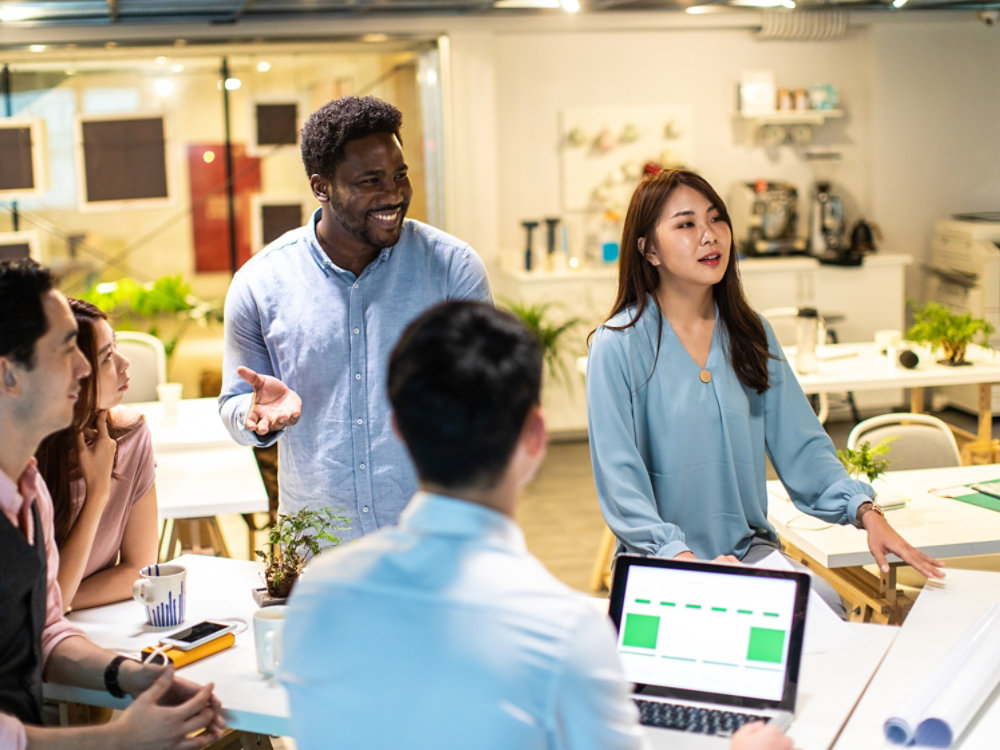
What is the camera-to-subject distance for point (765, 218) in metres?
7.77

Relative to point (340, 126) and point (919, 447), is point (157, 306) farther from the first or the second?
point (340, 126)

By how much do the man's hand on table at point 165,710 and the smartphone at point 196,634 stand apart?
155 mm

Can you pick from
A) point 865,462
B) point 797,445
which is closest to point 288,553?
point 797,445

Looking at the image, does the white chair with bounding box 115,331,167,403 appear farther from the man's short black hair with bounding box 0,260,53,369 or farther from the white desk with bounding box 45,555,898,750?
the man's short black hair with bounding box 0,260,53,369

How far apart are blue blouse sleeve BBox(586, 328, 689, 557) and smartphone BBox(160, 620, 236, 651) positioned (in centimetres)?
81

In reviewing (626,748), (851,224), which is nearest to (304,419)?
(626,748)

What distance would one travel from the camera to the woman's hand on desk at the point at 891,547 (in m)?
2.25

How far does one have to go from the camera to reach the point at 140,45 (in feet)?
22.6

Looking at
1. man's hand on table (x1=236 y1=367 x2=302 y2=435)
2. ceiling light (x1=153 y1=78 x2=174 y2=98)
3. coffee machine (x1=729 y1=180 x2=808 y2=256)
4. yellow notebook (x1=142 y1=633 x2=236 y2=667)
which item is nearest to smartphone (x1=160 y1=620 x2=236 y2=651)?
yellow notebook (x1=142 y1=633 x2=236 y2=667)

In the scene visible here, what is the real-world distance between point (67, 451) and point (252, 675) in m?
0.69

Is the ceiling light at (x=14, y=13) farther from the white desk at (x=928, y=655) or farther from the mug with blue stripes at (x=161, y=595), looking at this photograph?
the white desk at (x=928, y=655)

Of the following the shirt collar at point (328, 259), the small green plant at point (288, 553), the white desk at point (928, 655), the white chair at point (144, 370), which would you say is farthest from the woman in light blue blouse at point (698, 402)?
the white chair at point (144, 370)

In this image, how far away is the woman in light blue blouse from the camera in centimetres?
245

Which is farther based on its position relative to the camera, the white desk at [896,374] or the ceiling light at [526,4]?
the ceiling light at [526,4]
